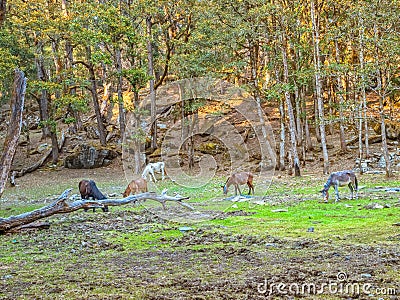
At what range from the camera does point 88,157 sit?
1357 inches

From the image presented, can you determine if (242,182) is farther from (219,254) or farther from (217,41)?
(217,41)

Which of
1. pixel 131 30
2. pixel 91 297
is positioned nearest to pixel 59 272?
pixel 91 297

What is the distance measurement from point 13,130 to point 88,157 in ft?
81.5

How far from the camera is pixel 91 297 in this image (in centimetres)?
527

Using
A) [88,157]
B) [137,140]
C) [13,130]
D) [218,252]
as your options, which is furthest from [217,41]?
[218,252]

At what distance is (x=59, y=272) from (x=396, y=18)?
20.4m

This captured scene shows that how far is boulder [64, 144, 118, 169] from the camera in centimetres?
3409

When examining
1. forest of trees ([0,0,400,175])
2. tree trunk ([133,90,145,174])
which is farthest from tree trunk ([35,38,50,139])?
tree trunk ([133,90,145,174])

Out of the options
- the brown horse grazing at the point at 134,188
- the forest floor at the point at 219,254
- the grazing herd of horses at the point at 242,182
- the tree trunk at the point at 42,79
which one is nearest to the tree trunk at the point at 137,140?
the tree trunk at the point at 42,79

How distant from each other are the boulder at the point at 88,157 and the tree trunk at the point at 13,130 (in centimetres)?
2439

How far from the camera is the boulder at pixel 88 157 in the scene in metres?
34.1

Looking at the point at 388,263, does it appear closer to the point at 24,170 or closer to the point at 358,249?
the point at 358,249

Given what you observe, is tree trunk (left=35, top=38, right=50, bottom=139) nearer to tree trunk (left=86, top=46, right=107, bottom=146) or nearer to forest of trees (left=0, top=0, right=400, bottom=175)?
forest of trees (left=0, top=0, right=400, bottom=175)

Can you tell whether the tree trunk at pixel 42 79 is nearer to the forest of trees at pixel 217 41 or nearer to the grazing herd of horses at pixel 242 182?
the forest of trees at pixel 217 41
